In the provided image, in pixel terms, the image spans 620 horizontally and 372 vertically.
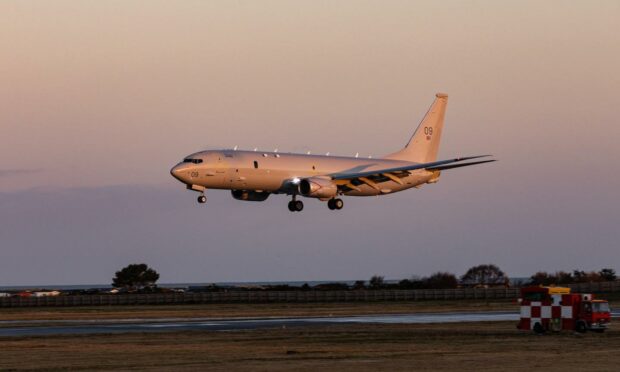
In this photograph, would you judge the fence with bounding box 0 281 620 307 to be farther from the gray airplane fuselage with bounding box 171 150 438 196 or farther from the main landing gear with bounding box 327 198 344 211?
the gray airplane fuselage with bounding box 171 150 438 196

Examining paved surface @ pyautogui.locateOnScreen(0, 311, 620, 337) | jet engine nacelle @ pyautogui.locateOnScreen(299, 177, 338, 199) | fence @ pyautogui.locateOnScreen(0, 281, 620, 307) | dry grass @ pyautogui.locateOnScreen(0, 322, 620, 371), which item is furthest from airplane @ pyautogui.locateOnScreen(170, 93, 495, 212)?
dry grass @ pyautogui.locateOnScreen(0, 322, 620, 371)

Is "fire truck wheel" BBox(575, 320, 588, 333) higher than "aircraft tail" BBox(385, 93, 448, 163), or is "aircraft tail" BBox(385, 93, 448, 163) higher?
"aircraft tail" BBox(385, 93, 448, 163)

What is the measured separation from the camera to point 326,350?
140 ft

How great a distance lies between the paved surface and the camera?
56438 mm

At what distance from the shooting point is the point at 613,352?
41.5m

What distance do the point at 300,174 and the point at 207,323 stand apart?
1124 inches

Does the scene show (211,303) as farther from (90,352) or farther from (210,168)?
(90,352)

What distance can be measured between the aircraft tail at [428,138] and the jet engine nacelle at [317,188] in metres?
15.6

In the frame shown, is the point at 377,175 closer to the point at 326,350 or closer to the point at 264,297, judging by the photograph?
the point at 264,297

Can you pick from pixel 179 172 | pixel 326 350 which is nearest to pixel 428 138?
pixel 179 172

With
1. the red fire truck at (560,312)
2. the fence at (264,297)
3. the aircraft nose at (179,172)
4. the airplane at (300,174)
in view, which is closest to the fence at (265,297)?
the fence at (264,297)

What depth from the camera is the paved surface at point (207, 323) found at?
5644 cm

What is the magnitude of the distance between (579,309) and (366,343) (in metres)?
11.3

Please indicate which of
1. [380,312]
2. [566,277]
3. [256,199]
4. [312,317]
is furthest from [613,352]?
[566,277]
